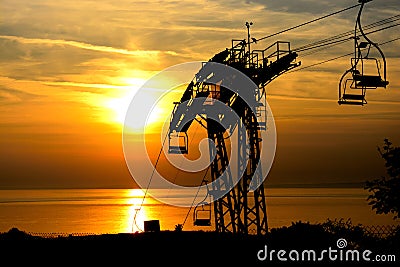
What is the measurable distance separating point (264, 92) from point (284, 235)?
21.3 metres

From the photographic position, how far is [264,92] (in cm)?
4531

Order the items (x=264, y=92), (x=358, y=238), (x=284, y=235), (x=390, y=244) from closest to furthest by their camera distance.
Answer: (x=390, y=244), (x=358, y=238), (x=284, y=235), (x=264, y=92)

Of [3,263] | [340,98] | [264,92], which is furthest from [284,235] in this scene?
[264,92]

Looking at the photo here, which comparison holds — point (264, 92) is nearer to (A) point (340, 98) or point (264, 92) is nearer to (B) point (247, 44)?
(B) point (247, 44)
